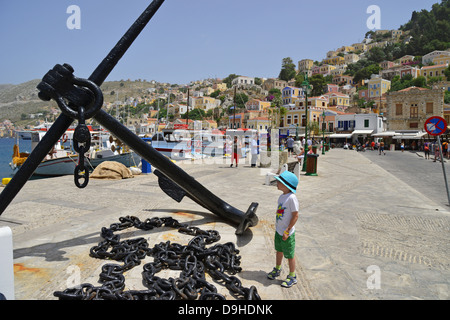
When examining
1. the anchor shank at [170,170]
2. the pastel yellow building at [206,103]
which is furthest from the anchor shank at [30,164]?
the pastel yellow building at [206,103]

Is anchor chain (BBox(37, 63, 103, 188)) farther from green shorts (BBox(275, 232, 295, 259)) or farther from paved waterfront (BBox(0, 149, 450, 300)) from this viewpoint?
green shorts (BBox(275, 232, 295, 259))

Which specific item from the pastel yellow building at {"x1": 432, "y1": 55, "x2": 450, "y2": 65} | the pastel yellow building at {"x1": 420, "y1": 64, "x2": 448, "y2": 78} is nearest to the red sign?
the pastel yellow building at {"x1": 420, "y1": 64, "x2": 448, "y2": 78}

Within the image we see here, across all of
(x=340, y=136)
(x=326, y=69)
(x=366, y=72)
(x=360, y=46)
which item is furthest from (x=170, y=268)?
(x=360, y=46)

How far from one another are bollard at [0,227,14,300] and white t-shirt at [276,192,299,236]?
8.77ft

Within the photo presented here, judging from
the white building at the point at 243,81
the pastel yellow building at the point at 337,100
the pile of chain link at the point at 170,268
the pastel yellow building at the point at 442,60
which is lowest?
the pile of chain link at the point at 170,268

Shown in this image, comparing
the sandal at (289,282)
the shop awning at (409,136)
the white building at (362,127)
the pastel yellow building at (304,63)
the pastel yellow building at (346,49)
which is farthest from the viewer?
the pastel yellow building at (346,49)

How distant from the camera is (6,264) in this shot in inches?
99.5

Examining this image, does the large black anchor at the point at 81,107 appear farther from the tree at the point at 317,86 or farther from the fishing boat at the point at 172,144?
the tree at the point at 317,86

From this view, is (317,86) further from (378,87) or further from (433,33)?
(433,33)

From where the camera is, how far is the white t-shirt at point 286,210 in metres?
3.55

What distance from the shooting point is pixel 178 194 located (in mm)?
5082

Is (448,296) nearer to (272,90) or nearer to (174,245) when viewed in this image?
(174,245)

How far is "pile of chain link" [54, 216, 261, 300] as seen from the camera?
3004 millimetres

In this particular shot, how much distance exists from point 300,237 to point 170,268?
97.7 inches
